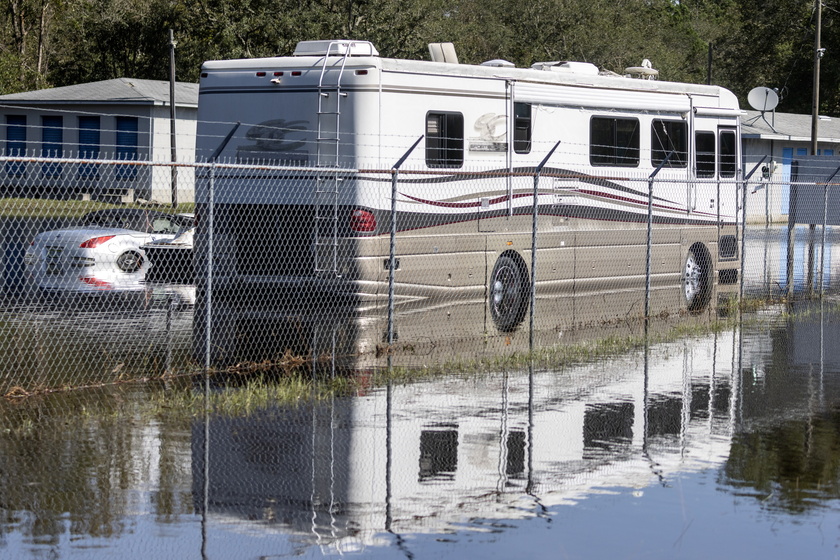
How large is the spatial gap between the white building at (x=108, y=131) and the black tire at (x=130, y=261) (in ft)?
68.7

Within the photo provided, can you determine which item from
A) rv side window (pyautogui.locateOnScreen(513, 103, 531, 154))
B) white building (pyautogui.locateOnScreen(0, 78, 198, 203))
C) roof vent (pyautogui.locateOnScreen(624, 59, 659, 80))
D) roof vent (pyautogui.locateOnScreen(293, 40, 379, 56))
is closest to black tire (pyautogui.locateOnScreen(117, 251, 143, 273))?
roof vent (pyautogui.locateOnScreen(293, 40, 379, 56))

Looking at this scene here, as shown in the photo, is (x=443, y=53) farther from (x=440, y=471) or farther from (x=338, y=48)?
(x=440, y=471)

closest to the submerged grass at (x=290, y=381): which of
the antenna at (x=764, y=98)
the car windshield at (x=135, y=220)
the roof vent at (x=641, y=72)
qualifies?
the roof vent at (x=641, y=72)

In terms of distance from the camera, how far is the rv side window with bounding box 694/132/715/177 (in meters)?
17.3

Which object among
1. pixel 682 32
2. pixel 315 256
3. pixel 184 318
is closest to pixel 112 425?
pixel 315 256

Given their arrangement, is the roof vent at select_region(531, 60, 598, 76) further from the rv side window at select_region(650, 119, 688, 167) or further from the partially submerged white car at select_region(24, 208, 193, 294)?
the partially submerged white car at select_region(24, 208, 193, 294)

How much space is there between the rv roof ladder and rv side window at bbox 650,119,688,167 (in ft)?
17.4

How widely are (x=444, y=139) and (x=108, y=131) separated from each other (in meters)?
27.0

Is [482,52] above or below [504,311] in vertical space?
above

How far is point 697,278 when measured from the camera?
17734 mm

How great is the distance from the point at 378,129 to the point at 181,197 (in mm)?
28477

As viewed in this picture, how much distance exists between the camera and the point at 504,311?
14.8 metres

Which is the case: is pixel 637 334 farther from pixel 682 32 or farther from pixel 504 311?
pixel 682 32

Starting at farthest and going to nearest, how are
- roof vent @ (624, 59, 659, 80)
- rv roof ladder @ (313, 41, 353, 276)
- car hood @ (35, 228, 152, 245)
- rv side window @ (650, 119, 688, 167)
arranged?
roof vent @ (624, 59, 659, 80)
rv side window @ (650, 119, 688, 167)
car hood @ (35, 228, 152, 245)
rv roof ladder @ (313, 41, 353, 276)
